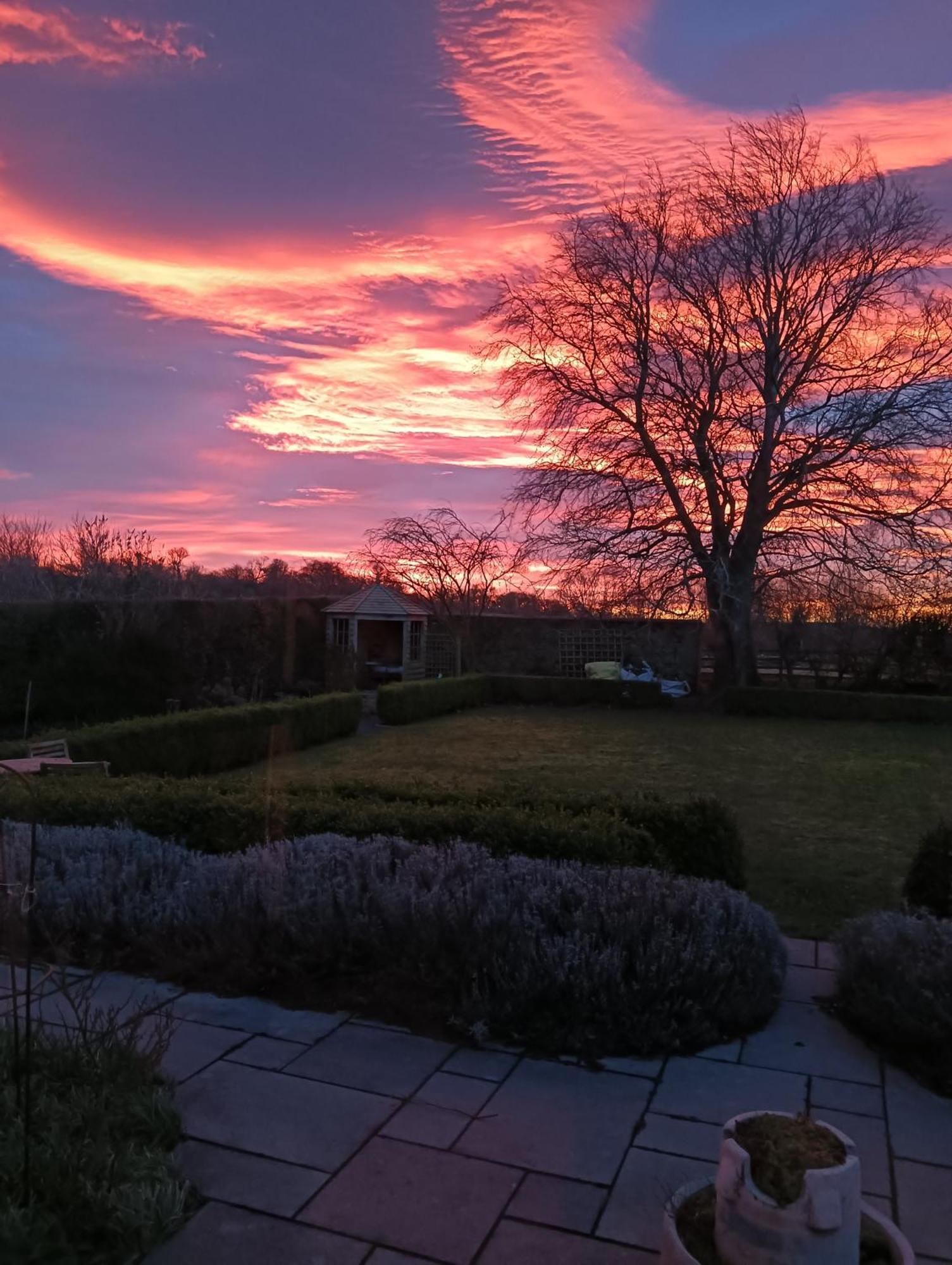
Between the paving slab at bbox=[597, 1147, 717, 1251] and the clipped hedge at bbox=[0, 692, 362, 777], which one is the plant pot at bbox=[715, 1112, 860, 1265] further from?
the clipped hedge at bbox=[0, 692, 362, 777]

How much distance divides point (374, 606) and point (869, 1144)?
62.9 ft

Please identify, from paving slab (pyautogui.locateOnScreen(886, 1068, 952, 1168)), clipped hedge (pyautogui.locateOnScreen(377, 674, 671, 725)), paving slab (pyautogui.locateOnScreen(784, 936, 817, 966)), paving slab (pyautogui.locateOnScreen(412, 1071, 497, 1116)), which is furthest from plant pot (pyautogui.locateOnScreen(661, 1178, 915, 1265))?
clipped hedge (pyautogui.locateOnScreen(377, 674, 671, 725))

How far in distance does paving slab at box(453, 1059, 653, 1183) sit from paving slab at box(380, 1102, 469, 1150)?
0.14 ft

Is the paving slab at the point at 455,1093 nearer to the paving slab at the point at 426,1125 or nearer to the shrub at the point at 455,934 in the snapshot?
the paving slab at the point at 426,1125

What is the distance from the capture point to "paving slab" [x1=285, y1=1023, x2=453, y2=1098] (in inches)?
116

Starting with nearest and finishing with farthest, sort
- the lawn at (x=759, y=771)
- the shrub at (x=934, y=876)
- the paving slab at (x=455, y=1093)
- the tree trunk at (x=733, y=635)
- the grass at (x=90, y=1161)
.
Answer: the grass at (x=90, y=1161)
the paving slab at (x=455, y=1093)
the shrub at (x=934, y=876)
the lawn at (x=759, y=771)
the tree trunk at (x=733, y=635)

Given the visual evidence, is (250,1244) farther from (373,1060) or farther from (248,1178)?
(373,1060)

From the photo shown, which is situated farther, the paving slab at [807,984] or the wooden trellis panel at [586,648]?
the wooden trellis panel at [586,648]

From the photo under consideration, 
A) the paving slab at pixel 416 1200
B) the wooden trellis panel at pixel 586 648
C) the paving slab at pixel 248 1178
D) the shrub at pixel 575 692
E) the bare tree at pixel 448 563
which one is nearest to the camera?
the paving slab at pixel 416 1200

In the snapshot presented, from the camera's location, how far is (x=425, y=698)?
16812mm

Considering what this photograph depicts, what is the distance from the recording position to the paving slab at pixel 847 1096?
2850mm


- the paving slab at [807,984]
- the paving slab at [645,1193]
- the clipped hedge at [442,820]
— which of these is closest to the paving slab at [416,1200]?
the paving slab at [645,1193]

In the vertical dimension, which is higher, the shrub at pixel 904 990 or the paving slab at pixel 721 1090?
the shrub at pixel 904 990

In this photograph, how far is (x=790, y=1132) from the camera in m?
1.92
